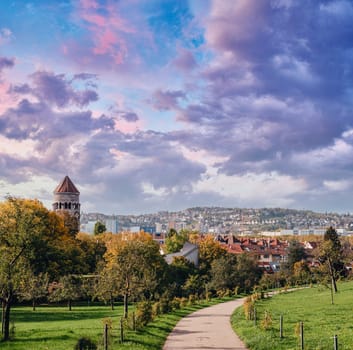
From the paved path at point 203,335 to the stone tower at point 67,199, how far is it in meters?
81.7

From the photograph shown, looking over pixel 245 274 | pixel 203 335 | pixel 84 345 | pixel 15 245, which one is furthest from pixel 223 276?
pixel 84 345

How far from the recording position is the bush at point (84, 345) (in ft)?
58.0

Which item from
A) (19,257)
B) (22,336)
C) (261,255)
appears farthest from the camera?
(261,255)

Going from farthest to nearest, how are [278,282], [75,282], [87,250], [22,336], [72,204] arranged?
1. [72,204]
2. [278,282]
3. [87,250]
4. [75,282]
5. [22,336]

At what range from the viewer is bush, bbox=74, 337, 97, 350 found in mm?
17688

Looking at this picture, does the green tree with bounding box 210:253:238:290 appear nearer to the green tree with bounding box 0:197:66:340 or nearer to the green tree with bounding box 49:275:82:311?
the green tree with bounding box 49:275:82:311

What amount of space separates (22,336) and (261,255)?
110m

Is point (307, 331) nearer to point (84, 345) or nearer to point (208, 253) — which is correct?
point (84, 345)

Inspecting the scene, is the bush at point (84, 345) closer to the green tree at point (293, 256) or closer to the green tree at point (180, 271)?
the green tree at point (180, 271)

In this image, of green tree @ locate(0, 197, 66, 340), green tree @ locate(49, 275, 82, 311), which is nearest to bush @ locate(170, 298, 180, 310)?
green tree @ locate(49, 275, 82, 311)

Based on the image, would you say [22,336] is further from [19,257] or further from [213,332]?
[213,332]

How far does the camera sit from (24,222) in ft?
82.6

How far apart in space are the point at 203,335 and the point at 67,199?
91.2 meters

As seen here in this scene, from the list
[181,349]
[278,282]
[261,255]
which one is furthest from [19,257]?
[261,255]
